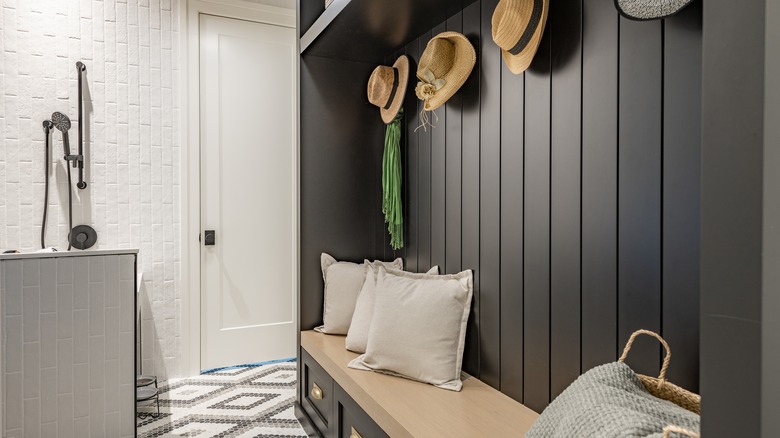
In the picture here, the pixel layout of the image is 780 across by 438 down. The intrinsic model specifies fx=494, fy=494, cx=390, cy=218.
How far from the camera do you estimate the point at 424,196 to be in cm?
215

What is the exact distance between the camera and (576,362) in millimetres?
1345

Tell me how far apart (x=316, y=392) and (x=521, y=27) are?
1638 millimetres

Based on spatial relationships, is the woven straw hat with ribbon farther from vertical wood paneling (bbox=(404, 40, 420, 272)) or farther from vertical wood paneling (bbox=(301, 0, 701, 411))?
vertical wood paneling (bbox=(404, 40, 420, 272))

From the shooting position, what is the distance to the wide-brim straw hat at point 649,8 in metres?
1.00

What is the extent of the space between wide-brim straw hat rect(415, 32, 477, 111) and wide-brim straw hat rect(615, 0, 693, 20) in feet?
2.28

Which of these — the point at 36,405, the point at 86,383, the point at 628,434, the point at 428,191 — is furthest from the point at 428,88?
the point at 36,405

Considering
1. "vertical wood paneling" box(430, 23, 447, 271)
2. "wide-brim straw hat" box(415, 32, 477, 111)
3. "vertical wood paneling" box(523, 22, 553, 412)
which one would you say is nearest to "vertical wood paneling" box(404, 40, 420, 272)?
"vertical wood paneling" box(430, 23, 447, 271)

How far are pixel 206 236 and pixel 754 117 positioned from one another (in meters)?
2.99

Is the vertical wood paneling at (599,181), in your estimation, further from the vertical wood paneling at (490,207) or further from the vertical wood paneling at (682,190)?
the vertical wood paneling at (490,207)

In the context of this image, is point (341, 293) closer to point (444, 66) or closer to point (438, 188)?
point (438, 188)

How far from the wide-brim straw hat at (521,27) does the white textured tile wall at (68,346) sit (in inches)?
66.3

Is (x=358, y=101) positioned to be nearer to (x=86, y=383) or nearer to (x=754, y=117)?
(x=86, y=383)

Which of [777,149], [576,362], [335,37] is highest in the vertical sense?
[335,37]

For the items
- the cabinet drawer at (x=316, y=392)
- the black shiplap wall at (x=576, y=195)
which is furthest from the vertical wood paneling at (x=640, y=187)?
the cabinet drawer at (x=316, y=392)
